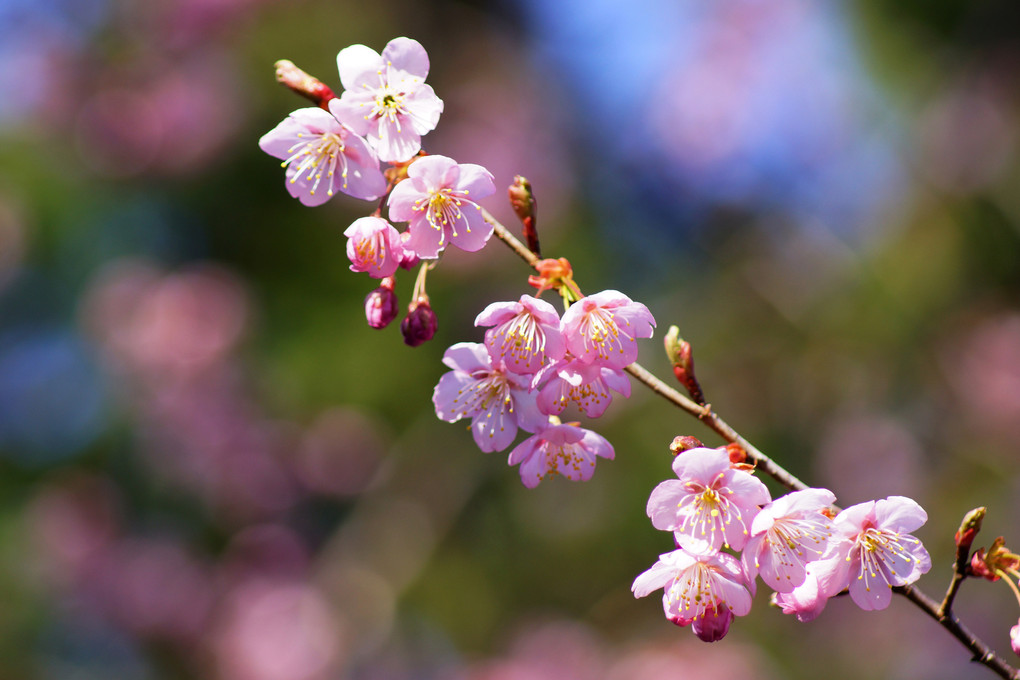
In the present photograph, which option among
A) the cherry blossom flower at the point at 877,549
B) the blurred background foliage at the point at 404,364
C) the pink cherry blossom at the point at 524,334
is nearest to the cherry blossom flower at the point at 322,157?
the pink cherry blossom at the point at 524,334

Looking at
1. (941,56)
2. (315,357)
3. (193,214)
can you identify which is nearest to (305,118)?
(315,357)

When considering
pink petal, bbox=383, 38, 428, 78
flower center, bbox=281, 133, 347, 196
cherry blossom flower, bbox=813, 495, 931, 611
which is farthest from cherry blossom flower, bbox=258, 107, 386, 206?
cherry blossom flower, bbox=813, 495, 931, 611

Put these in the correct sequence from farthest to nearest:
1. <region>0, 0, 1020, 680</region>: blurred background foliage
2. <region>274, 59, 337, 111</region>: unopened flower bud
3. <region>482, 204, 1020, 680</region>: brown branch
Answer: <region>0, 0, 1020, 680</region>: blurred background foliage, <region>274, 59, 337, 111</region>: unopened flower bud, <region>482, 204, 1020, 680</region>: brown branch

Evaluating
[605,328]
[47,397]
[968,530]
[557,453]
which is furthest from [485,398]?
[47,397]

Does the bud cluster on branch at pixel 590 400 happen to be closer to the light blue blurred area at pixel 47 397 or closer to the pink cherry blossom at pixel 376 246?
the pink cherry blossom at pixel 376 246

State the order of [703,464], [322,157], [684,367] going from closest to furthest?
[703,464] < [684,367] < [322,157]

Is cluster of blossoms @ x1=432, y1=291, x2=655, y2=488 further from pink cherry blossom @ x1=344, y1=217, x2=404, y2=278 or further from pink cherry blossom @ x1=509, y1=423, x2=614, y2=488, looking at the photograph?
pink cherry blossom @ x1=344, y1=217, x2=404, y2=278

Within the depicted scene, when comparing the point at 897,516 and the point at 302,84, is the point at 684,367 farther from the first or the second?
the point at 302,84

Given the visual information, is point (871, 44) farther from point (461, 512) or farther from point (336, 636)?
point (336, 636)
